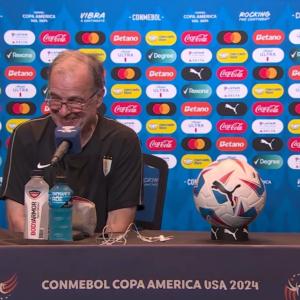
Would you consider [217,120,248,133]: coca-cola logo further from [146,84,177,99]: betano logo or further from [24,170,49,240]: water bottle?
[24,170,49,240]: water bottle

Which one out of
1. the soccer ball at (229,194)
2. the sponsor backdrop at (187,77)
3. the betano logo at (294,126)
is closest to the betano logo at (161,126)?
the sponsor backdrop at (187,77)

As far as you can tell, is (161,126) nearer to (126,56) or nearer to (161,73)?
(161,73)

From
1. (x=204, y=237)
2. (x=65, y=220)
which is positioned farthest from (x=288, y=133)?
(x=65, y=220)

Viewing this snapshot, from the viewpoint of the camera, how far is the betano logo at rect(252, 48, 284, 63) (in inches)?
150

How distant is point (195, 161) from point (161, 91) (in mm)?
472

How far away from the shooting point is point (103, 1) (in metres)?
3.89

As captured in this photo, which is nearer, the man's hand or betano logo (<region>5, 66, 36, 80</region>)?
the man's hand

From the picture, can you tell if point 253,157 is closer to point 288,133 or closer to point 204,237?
point 288,133

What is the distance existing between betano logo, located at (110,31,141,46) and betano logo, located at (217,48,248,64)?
504 mm

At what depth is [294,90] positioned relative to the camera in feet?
12.5
